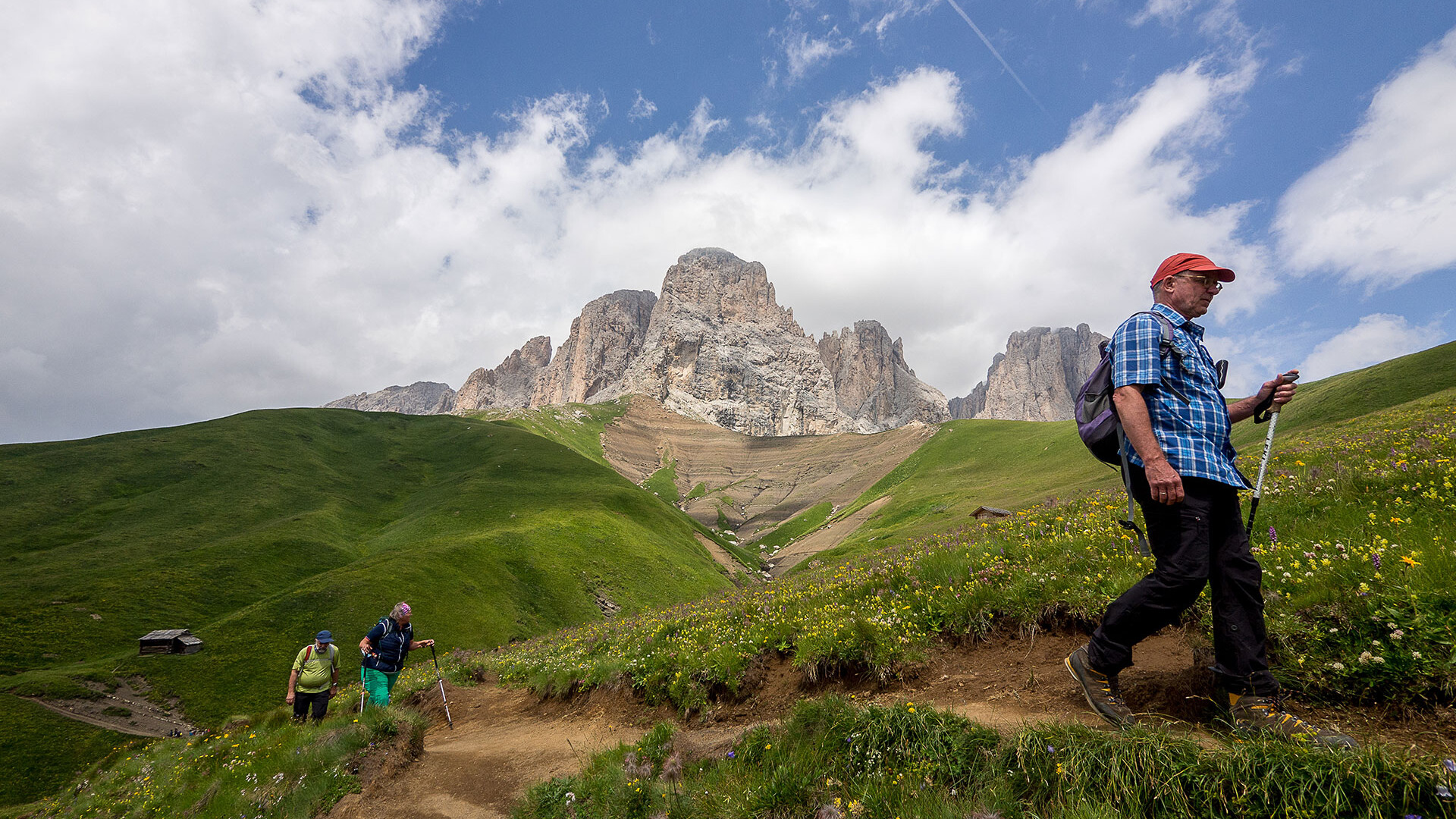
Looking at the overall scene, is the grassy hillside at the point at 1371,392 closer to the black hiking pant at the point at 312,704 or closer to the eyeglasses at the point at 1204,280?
the eyeglasses at the point at 1204,280

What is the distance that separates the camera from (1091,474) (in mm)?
65625

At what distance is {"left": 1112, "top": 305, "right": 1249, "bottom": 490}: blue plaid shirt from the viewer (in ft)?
17.9

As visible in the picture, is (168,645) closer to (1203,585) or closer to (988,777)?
(988,777)

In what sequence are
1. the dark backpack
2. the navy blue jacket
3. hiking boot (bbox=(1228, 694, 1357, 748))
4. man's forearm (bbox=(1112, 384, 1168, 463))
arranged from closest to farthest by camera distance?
hiking boot (bbox=(1228, 694, 1357, 748)), man's forearm (bbox=(1112, 384, 1168, 463)), the dark backpack, the navy blue jacket

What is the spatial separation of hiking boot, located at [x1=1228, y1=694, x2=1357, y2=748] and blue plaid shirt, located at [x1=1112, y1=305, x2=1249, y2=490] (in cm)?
183

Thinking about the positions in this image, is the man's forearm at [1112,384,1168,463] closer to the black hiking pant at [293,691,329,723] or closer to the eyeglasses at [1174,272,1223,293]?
the eyeglasses at [1174,272,1223,293]

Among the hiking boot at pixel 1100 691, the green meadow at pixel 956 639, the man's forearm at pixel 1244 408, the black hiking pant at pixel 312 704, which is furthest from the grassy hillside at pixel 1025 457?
the black hiking pant at pixel 312 704

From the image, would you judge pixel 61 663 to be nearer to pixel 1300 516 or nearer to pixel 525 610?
pixel 525 610

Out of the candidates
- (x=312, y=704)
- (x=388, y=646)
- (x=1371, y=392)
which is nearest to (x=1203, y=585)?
(x=388, y=646)

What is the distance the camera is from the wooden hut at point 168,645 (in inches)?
1978

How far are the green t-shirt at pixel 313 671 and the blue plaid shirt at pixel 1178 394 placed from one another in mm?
21346

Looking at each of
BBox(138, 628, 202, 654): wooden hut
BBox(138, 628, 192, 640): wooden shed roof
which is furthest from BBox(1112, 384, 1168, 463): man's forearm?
BBox(138, 628, 192, 640): wooden shed roof

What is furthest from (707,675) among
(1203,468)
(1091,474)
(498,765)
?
(1091,474)

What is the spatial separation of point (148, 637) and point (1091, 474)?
91901mm
